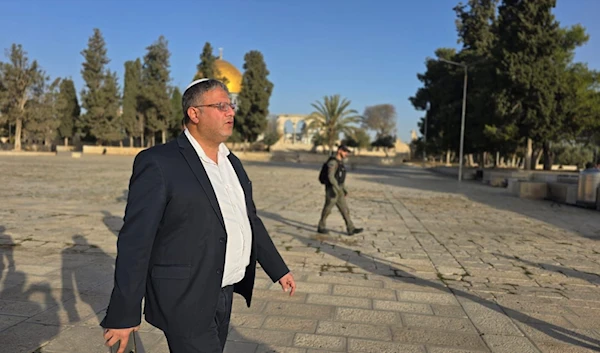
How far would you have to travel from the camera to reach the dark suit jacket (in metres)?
1.83

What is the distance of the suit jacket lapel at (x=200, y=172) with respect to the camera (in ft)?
6.53

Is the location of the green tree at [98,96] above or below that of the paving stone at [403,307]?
above

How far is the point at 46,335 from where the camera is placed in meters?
3.49

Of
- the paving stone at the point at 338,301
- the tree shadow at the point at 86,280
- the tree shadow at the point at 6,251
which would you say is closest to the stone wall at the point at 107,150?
the tree shadow at the point at 6,251

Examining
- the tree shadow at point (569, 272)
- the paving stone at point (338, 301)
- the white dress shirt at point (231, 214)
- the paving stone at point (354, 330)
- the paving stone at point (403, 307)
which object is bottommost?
the paving stone at point (338, 301)

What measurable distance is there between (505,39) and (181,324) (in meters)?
29.9

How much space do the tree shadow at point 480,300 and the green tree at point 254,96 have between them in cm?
5478

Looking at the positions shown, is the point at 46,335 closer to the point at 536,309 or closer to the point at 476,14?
the point at 536,309

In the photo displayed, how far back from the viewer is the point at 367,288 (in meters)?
5.21

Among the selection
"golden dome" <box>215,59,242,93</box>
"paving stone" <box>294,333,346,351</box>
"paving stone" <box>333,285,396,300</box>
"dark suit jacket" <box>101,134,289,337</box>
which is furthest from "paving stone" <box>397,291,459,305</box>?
"golden dome" <box>215,59,242,93</box>

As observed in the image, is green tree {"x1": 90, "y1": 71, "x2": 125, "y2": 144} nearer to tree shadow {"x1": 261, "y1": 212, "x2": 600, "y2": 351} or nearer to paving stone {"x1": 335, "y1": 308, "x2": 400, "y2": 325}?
tree shadow {"x1": 261, "y1": 212, "x2": 600, "y2": 351}

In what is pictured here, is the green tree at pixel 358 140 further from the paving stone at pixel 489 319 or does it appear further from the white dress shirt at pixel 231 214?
the white dress shirt at pixel 231 214


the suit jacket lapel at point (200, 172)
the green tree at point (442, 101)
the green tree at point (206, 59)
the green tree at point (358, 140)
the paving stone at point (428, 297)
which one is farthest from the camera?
the green tree at point (358, 140)

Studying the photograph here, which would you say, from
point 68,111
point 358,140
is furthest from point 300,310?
point 358,140
